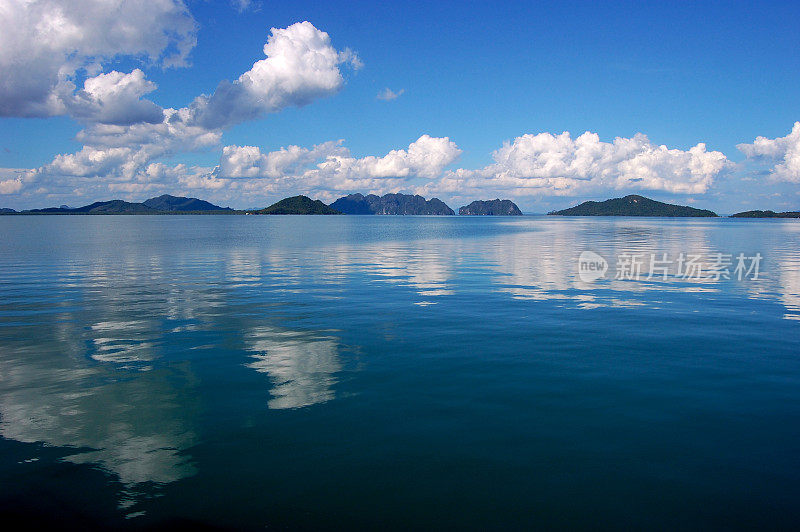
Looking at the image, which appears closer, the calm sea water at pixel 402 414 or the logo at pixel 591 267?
the calm sea water at pixel 402 414

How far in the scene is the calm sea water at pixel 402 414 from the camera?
1033 centimetres

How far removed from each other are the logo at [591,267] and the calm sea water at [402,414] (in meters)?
14.4

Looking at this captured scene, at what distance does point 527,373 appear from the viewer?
18.2m

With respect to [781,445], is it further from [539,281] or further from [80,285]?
[80,285]

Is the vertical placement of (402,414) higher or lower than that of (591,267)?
lower

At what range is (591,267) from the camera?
5394cm

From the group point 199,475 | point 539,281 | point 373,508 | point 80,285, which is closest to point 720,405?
point 373,508

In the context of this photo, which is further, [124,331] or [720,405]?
[124,331]

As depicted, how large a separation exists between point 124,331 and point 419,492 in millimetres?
19827

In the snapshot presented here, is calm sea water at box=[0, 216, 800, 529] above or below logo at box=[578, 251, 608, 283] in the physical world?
below

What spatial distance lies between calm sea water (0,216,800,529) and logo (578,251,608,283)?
14429mm

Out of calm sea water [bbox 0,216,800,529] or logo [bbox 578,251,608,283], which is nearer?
calm sea water [bbox 0,216,800,529]

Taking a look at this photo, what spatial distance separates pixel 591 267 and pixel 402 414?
44.4 m

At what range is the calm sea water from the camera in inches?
407
